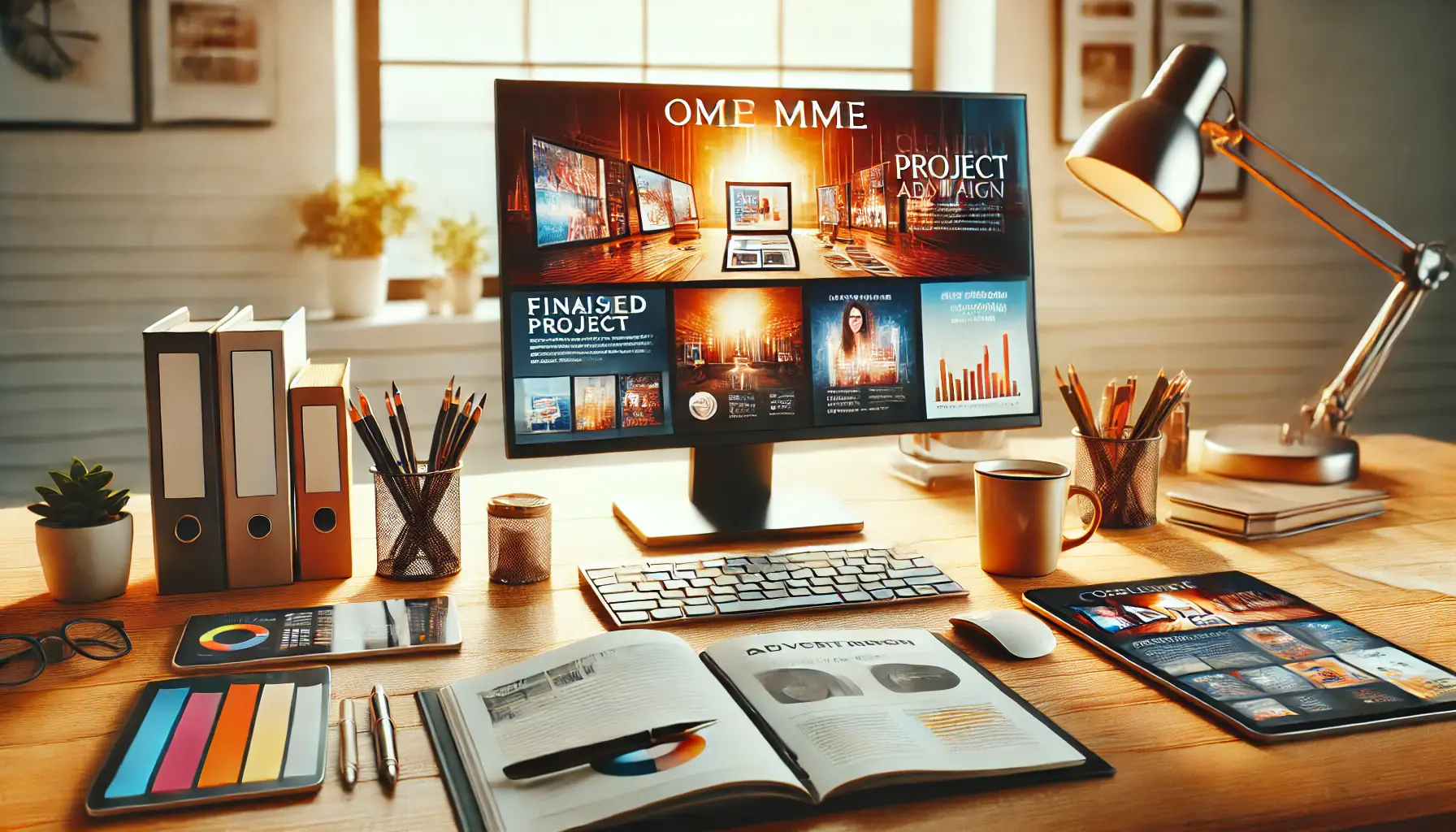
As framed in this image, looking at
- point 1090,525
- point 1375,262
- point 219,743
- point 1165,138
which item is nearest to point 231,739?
point 219,743

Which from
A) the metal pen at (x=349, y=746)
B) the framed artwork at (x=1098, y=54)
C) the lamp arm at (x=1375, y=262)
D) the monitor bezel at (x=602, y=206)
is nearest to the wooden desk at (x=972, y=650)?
the metal pen at (x=349, y=746)

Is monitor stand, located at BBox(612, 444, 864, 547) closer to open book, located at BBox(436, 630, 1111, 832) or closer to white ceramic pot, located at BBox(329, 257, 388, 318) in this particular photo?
open book, located at BBox(436, 630, 1111, 832)

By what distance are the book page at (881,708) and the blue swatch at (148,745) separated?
0.37m

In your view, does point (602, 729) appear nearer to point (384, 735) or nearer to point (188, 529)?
point (384, 735)

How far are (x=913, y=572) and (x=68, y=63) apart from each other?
2427 mm

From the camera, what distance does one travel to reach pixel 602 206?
1148 mm

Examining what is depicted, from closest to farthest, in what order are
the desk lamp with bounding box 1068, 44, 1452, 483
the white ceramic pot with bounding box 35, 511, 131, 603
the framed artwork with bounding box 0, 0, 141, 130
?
the white ceramic pot with bounding box 35, 511, 131, 603, the desk lamp with bounding box 1068, 44, 1452, 483, the framed artwork with bounding box 0, 0, 141, 130

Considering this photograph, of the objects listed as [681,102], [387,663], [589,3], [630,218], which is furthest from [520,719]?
[589,3]

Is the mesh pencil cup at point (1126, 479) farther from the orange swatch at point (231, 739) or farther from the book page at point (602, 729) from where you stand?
the orange swatch at point (231, 739)

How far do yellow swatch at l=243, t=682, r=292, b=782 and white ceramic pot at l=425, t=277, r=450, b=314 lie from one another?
2099mm

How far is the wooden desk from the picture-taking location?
25.8 inches

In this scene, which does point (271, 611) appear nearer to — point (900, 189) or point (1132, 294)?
point (900, 189)

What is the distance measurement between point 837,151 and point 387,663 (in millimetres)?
708

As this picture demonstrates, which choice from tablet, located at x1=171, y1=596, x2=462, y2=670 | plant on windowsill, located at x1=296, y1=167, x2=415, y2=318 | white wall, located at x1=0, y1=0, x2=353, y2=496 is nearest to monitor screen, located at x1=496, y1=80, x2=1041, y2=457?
tablet, located at x1=171, y1=596, x2=462, y2=670
